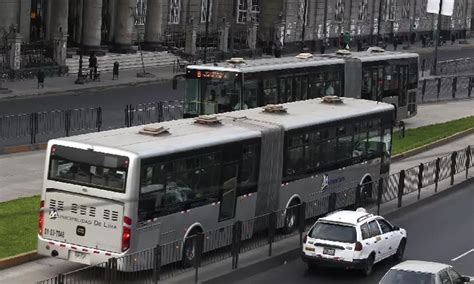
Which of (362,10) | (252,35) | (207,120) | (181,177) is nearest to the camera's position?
(181,177)

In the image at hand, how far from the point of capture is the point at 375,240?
99.3 feet

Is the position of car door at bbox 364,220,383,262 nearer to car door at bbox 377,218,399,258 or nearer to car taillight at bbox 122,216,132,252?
car door at bbox 377,218,399,258

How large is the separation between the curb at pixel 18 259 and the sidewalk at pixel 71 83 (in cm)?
3240

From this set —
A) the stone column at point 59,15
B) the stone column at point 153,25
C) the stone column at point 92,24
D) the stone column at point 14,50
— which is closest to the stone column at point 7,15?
the stone column at point 59,15

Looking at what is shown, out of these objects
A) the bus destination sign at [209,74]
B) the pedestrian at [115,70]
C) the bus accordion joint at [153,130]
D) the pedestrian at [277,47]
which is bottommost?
the pedestrian at [115,70]

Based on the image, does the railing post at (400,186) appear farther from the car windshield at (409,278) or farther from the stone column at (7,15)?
the stone column at (7,15)

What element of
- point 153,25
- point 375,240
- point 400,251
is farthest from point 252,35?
point 375,240

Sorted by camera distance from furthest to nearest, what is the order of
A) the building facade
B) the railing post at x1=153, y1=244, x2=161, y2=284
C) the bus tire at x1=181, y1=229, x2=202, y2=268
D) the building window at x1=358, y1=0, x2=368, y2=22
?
the building window at x1=358, y1=0, x2=368, y2=22 < the building facade < the bus tire at x1=181, y1=229, x2=202, y2=268 < the railing post at x1=153, y1=244, x2=161, y2=284

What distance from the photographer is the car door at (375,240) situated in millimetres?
30125

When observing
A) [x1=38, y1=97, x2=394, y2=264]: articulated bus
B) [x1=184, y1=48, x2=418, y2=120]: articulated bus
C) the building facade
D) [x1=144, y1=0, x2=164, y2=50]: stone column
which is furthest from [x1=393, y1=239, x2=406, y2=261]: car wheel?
[x1=144, y1=0, x2=164, y2=50]: stone column

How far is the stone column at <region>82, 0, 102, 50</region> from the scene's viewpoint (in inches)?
2990

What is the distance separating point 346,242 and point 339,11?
81.2 meters

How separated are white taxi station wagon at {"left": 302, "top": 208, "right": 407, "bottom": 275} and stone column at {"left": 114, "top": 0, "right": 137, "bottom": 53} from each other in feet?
165

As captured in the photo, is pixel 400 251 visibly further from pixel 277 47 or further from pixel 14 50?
pixel 277 47
